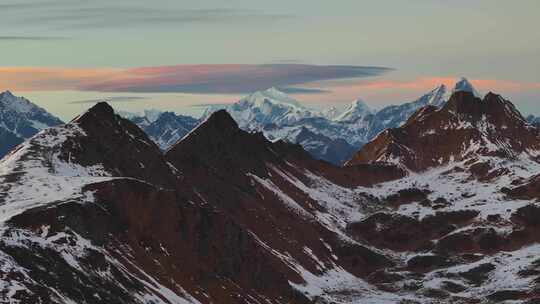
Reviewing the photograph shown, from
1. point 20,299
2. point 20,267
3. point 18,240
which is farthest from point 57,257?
point 20,299

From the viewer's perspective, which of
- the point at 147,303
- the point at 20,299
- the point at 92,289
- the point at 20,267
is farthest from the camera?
the point at 147,303

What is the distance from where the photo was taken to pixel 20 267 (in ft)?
531

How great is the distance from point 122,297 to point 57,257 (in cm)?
1331

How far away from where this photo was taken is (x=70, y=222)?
655 feet

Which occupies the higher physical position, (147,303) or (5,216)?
(5,216)

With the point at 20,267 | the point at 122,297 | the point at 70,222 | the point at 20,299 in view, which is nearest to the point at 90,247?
the point at 70,222

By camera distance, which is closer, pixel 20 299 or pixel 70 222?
pixel 20 299

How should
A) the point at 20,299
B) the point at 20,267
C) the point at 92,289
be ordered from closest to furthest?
the point at 20,299
the point at 20,267
the point at 92,289

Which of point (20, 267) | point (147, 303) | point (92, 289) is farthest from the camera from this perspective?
point (147, 303)

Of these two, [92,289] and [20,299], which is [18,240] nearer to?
[92,289]

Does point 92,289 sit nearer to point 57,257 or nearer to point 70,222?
point 57,257

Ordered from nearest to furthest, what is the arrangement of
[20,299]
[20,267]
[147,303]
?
[20,299]
[20,267]
[147,303]

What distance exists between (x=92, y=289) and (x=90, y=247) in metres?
23.0

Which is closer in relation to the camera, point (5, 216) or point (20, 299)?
point (20, 299)
